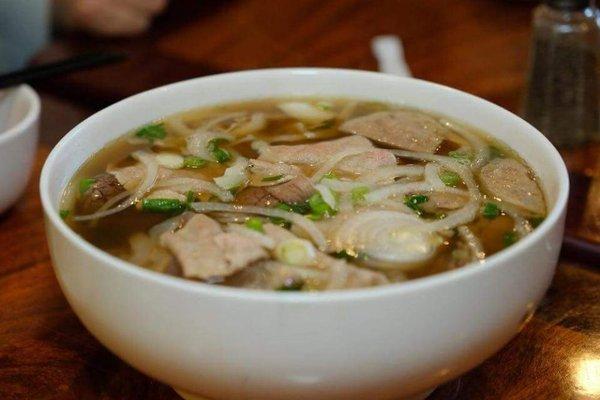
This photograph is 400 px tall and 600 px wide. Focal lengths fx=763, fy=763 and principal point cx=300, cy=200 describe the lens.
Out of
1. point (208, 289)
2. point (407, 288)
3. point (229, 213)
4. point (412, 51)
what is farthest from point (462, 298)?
point (412, 51)

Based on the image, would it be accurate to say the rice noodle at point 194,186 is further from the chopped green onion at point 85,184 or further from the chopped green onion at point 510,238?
the chopped green onion at point 510,238

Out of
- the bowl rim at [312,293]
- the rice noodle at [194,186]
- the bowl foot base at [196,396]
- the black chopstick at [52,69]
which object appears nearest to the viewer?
the bowl rim at [312,293]

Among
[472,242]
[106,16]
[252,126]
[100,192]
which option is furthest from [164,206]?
[106,16]

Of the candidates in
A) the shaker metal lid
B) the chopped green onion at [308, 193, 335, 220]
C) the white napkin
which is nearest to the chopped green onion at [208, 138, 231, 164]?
the chopped green onion at [308, 193, 335, 220]

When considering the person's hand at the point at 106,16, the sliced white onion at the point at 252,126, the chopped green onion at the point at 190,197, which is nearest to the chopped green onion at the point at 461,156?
the sliced white onion at the point at 252,126

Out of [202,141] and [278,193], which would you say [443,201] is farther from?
[202,141]

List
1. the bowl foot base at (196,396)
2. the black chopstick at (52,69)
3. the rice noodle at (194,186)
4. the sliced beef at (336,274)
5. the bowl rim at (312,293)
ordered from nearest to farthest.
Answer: the bowl rim at (312,293) < the sliced beef at (336,274) < the bowl foot base at (196,396) < the rice noodle at (194,186) < the black chopstick at (52,69)

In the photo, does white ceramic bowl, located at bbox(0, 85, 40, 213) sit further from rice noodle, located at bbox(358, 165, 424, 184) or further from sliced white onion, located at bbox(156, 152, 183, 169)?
rice noodle, located at bbox(358, 165, 424, 184)

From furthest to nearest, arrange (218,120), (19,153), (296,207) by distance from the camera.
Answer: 1. (19,153)
2. (218,120)
3. (296,207)
